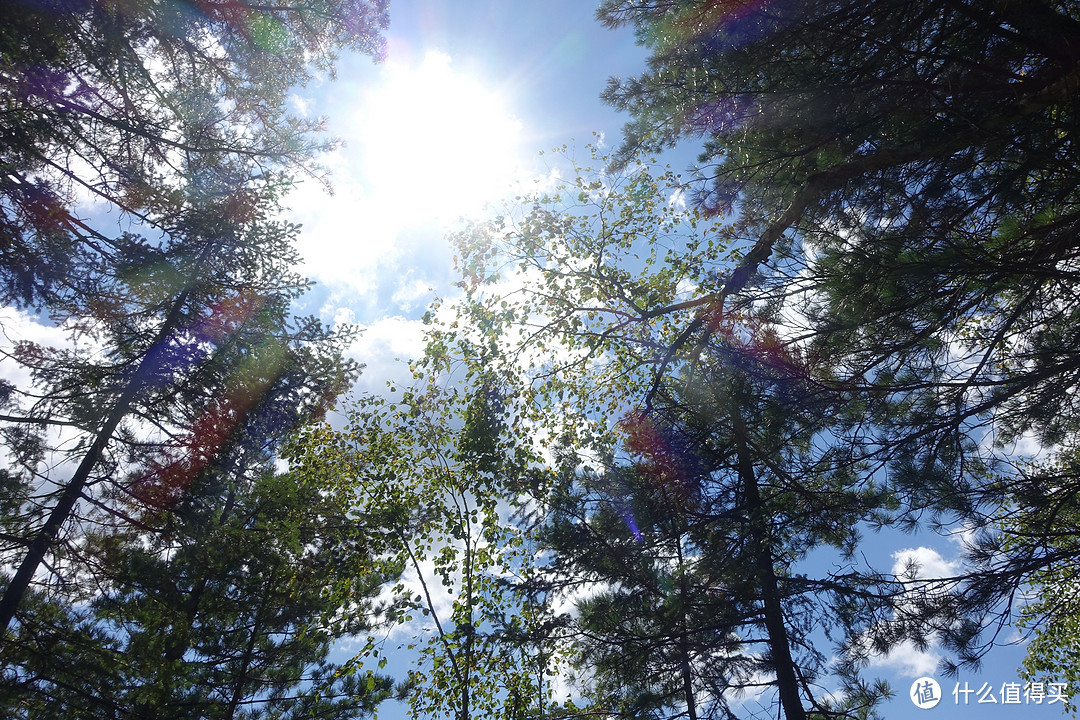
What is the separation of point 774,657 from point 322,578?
7762mm

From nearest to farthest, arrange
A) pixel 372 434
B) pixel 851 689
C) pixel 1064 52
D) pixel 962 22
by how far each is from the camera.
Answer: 1. pixel 1064 52
2. pixel 962 22
3. pixel 851 689
4. pixel 372 434

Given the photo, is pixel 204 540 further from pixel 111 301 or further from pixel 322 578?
pixel 111 301

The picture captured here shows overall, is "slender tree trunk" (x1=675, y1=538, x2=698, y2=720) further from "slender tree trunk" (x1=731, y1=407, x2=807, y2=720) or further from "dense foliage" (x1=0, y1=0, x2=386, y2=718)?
"dense foliage" (x1=0, y1=0, x2=386, y2=718)

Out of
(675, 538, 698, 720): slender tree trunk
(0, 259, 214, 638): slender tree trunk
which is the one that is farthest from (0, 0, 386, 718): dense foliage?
(675, 538, 698, 720): slender tree trunk

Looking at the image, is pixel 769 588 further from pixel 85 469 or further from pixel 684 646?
pixel 85 469

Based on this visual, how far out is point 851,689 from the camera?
6430 millimetres

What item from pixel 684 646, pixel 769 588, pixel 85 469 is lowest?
pixel 684 646

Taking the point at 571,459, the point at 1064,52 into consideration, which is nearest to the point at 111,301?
the point at 571,459

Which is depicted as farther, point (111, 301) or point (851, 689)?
point (111, 301)

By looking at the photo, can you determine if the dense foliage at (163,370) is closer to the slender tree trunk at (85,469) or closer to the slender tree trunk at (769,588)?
the slender tree trunk at (85,469)

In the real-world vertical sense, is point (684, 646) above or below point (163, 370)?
below

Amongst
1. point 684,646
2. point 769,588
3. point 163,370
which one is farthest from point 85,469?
point 769,588

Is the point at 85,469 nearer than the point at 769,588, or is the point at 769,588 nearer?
the point at 769,588

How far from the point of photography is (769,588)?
21.1 feet
